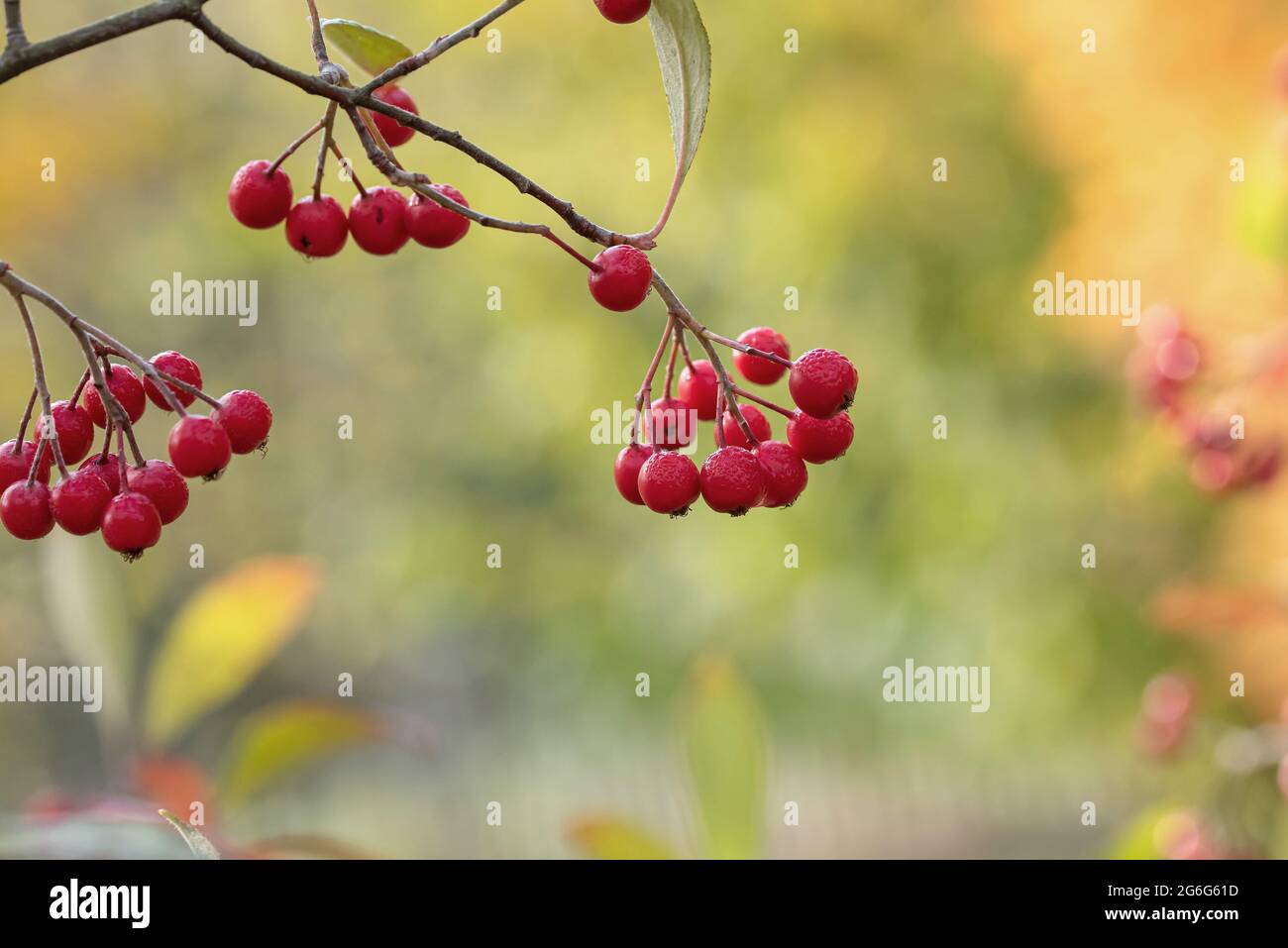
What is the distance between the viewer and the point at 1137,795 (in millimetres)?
5176

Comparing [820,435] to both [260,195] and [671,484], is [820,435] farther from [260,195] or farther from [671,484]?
[260,195]

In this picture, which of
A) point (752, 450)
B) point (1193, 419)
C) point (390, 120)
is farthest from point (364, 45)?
point (1193, 419)

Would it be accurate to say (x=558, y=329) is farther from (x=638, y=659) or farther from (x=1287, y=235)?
(x=1287, y=235)

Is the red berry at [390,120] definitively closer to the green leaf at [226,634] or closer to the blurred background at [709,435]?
the green leaf at [226,634]

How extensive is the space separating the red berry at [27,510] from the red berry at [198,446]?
11cm

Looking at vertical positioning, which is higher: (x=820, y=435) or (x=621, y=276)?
(x=621, y=276)

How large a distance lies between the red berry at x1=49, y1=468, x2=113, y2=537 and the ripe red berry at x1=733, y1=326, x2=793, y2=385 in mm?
474

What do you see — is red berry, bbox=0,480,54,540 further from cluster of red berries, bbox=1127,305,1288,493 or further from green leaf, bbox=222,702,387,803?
cluster of red berries, bbox=1127,305,1288,493

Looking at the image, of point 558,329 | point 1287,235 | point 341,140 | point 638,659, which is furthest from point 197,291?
point 1287,235

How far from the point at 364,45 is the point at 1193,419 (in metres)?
1.65

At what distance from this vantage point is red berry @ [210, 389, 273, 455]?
800 mm

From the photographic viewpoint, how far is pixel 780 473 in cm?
86
